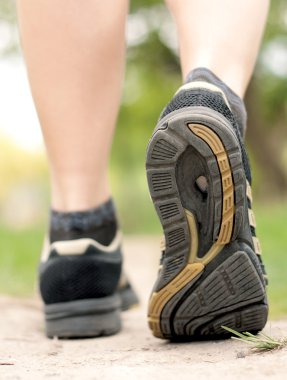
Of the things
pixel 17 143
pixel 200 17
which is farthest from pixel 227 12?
pixel 17 143

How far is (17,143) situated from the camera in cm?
2828

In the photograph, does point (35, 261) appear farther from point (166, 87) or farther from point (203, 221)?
point (166, 87)

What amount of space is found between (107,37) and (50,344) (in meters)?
0.67

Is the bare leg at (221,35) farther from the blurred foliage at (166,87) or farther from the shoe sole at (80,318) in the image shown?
the blurred foliage at (166,87)

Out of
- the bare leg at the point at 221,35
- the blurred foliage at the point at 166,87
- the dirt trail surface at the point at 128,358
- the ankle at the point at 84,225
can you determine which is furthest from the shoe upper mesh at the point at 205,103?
the blurred foliage at the point at 166,87

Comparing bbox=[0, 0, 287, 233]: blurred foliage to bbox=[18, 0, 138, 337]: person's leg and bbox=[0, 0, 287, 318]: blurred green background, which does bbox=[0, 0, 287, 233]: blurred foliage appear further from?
bbox=[18, 0, 138, 337]: person's leg

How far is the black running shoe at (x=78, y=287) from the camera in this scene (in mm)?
1549

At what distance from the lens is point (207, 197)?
1195 mm

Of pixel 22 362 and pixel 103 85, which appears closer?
pixel 22 362

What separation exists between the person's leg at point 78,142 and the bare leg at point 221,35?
0.58 feet

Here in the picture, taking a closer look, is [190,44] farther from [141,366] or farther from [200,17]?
[141,366]

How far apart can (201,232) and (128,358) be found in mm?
252

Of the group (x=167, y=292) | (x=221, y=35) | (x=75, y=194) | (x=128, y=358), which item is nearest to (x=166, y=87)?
(x=75, y=194)

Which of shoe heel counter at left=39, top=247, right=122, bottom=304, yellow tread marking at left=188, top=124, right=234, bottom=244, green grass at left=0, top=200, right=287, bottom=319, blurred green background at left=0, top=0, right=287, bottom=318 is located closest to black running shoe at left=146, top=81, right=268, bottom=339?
yellow tread marking at left=188, top=124, right=234, bottom=244
